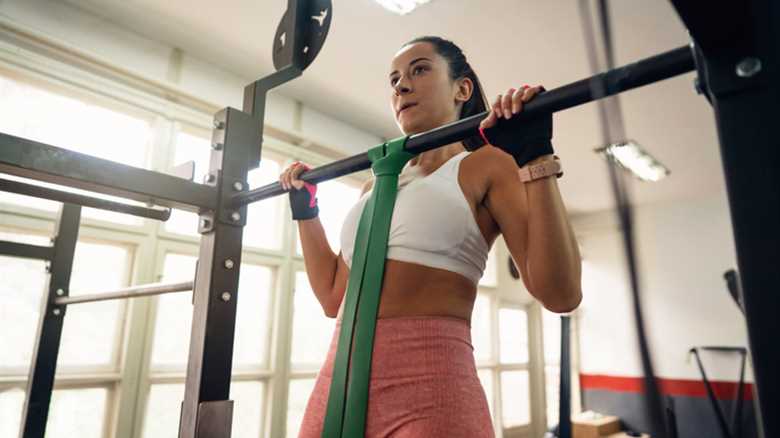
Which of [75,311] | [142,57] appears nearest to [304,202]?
[75,311]

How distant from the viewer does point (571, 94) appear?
531 mm

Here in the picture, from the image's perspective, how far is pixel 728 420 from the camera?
496 cm

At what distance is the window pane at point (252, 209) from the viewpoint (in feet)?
9.07

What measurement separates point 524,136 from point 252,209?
8.97ft

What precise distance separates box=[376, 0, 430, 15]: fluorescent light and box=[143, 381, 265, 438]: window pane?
6.96 ft

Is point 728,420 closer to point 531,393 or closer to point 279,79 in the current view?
point 531,393

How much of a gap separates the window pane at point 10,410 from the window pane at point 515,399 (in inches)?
158

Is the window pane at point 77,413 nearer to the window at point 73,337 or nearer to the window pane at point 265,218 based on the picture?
the window at point 73,337

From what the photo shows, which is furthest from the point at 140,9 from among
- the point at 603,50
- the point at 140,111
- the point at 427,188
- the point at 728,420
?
the point at 728,420

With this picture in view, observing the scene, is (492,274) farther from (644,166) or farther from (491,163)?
(491,163)

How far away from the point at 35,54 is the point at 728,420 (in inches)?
252

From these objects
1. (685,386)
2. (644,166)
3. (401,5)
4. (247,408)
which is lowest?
(685,386)

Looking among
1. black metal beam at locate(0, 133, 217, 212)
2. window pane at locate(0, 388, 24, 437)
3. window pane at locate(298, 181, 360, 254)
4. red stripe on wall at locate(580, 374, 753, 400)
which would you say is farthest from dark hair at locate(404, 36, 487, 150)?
red stripe on wall at locate(580, 374, 753, 400)

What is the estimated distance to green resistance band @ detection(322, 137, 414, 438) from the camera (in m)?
0.62
